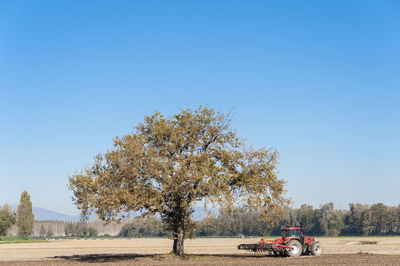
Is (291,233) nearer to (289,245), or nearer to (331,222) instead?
(289,245)

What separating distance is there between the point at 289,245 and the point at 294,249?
61cm

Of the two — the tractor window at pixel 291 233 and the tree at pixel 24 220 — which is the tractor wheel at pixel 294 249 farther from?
the tree at pixel 24 220

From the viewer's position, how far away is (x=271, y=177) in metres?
40.4

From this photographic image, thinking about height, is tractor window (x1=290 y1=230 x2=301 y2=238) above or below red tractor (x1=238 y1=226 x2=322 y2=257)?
above

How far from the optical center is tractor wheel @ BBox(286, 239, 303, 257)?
1590 inches

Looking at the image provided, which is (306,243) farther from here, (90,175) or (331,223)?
(331,223)

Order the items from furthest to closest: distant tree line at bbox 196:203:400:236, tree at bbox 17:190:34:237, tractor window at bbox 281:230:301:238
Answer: distant tree line at bbox 196:203:400:236 → tree at bbox 17:190:34:237 → tractor window at bbox 281:230:301:238

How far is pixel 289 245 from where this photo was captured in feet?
133

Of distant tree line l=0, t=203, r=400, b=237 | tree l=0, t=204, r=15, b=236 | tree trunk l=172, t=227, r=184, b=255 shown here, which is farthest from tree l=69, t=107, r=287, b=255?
distant tree line l=0, t=203, r=400, b=237

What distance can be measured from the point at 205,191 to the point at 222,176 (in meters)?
2.07

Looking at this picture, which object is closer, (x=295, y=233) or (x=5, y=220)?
(x=295, y=233)

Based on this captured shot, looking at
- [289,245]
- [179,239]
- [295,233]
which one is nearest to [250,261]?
[289,245]

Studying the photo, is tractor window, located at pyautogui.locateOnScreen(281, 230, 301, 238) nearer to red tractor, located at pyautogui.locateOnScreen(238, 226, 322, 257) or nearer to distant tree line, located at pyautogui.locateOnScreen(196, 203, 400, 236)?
red tractor, located at pyautogui.locateOnScreen(238, 226, 322, 257)

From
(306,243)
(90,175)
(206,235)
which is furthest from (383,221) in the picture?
(90,175)
